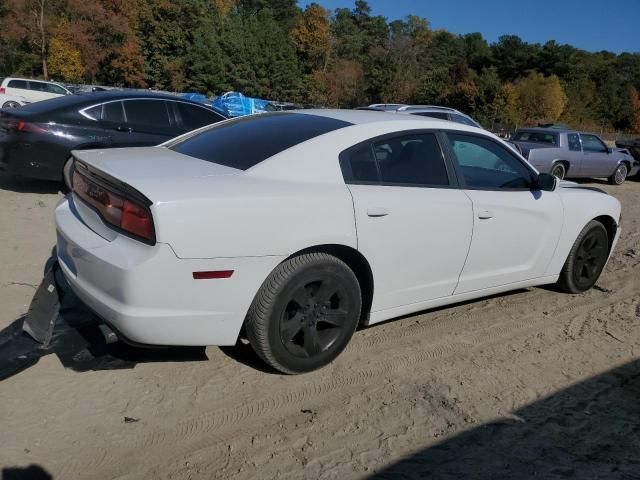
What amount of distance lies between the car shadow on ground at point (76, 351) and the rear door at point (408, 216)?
1.32m

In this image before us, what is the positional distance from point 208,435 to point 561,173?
12.7 meters

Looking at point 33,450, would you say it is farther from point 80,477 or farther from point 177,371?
point 177,371

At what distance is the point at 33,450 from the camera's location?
8.52ft

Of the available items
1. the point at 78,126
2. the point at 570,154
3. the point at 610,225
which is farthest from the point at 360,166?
the point at 570,154

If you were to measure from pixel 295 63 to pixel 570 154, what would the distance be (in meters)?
59.6

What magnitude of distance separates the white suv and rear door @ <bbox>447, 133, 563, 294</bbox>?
22.6 metres

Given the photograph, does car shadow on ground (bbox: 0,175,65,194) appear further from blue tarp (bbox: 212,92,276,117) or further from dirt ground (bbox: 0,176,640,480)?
blue tarp (bbox: 212,92,276,117)

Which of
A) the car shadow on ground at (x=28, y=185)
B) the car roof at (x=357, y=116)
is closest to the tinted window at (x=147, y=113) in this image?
the car shadow on ground at (x=28, y=185)

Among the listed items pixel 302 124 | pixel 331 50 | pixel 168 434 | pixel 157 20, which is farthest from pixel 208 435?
pixel 331 50

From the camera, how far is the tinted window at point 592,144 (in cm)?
1403

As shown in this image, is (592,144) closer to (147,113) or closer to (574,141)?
(574,141)

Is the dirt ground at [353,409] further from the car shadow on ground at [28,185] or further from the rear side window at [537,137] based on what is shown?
the rear side window at [537,137]

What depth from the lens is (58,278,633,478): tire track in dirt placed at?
264 centimetres

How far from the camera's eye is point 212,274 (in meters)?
2.86
